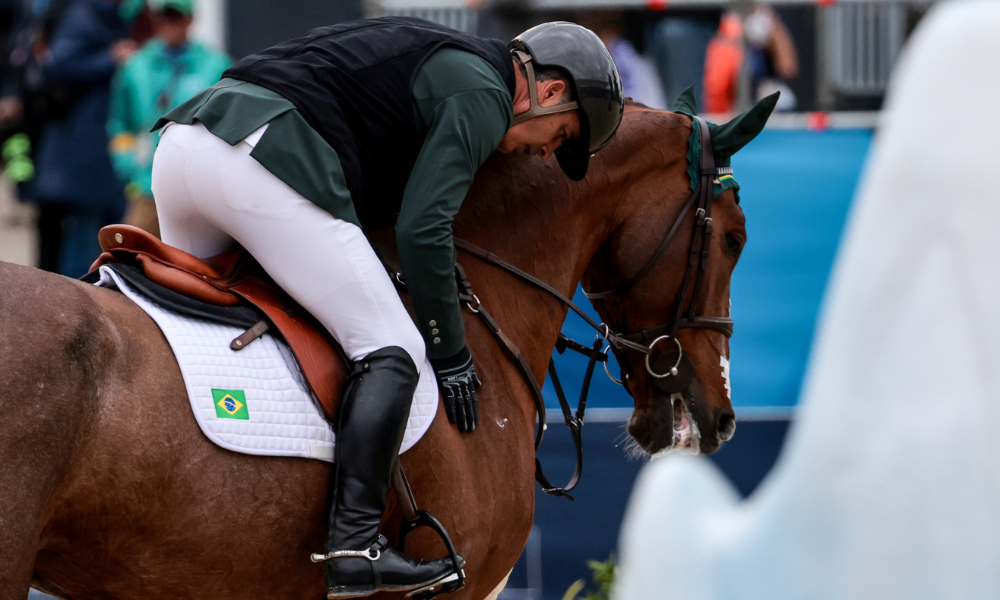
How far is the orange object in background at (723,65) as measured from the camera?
701 cm

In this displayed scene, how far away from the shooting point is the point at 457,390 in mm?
3170

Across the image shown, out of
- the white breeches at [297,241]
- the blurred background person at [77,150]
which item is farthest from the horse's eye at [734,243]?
the blurred background person at [77,150]

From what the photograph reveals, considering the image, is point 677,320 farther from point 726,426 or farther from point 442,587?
point 442,587

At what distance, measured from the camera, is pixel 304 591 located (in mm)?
2953

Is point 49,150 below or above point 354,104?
below

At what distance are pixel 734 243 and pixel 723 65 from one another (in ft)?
11.4

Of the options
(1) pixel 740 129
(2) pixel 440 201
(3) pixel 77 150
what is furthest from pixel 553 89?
(3) pixel 77 150

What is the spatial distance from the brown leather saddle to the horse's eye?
1593mm

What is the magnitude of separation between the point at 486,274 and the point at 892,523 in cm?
233

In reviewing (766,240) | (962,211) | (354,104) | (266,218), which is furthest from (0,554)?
(766,240)

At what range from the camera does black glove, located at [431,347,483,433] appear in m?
3.16

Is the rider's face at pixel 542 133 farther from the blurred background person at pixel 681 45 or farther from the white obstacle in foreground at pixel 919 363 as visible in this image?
the blurred background person at pixel 681 45

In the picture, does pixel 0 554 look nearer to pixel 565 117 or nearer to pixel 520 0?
pixel 565 117

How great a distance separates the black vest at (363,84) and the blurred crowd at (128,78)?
3584 mm
